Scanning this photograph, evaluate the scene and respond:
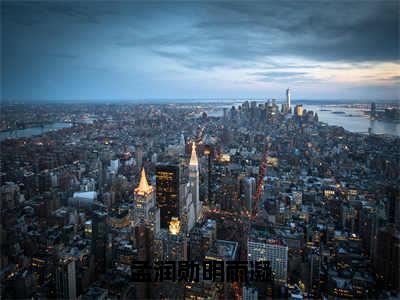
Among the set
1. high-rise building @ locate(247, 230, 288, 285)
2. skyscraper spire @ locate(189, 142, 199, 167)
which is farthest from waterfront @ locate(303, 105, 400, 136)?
skyscraper spire @ locate(189, 142, 199, 167)

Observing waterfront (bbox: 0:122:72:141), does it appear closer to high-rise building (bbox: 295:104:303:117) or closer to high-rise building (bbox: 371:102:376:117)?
→ high-rise building (bbox: 295:104:303:117)

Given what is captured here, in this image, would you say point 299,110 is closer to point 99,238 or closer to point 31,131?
point 99,238

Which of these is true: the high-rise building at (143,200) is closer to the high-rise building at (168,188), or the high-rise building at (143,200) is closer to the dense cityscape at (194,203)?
the dense cityscape at (194,203)

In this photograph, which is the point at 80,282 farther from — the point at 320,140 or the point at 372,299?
the point at 320,140

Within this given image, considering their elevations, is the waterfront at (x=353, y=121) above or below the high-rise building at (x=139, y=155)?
above

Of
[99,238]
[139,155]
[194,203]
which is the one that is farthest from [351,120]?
[99,238]

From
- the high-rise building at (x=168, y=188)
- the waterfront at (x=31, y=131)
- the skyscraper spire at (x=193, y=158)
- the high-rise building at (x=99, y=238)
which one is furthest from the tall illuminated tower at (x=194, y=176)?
the waterfront at (x=31, y=131)
